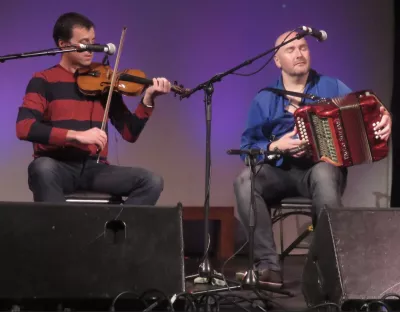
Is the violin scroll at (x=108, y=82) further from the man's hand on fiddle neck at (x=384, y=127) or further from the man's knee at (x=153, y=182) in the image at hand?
the man's hand on fiddle neck at (x=384, y=127)

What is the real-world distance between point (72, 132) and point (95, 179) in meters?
0.26

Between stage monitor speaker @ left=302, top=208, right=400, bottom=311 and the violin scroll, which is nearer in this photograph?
stage monitor speaker @ left=302, top=208, right=400, bottom=311

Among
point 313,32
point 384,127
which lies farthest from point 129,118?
point 384,127

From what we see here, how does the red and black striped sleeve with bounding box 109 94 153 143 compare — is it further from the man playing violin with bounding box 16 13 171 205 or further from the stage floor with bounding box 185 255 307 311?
the stage floor with bounding box 185 255 307 311

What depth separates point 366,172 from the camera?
431 cm

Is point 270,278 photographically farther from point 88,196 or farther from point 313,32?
point 313,32

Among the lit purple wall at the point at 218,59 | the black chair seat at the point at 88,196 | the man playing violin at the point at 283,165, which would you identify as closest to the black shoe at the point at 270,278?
the man playing violin at the point at 283,165

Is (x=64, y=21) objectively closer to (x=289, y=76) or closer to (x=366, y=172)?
(x=289, y=76)

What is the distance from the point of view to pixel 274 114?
3182 millimetres

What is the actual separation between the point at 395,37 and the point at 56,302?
3214mm

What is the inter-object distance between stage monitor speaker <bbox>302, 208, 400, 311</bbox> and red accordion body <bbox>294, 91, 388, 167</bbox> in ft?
2.47

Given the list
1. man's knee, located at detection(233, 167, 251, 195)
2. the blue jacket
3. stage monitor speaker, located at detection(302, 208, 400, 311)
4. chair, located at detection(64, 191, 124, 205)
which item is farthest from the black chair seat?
stage monitor speaker, located at detection(302, 208, 400, 311)

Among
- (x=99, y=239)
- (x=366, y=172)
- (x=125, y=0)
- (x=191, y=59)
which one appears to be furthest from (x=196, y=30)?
(x=99, y=239)

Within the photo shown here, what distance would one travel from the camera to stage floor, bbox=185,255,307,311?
2.45 metres
